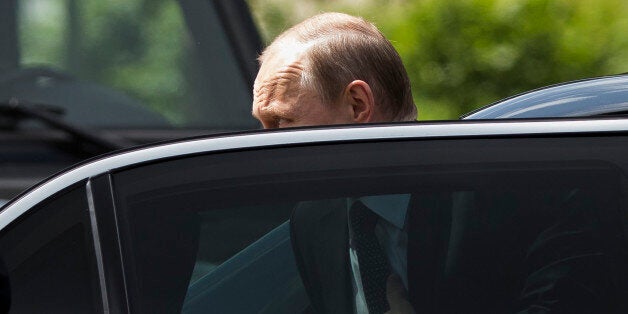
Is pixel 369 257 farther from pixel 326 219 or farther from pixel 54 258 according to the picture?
pixel 54 258

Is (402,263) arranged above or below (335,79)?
below

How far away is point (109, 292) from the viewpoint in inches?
75.4

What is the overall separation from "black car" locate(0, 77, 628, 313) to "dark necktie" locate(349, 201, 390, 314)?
0.02 metres

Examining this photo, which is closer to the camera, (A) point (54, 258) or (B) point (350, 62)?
(A) point (54, 258)

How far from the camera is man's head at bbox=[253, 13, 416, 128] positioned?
2.29 m

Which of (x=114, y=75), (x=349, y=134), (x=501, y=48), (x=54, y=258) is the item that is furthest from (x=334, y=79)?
(x=501, y=48)

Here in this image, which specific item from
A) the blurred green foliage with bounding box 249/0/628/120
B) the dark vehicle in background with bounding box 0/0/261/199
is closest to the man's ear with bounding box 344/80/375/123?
the dark vehicle in background with bounding box 0/0/261/199

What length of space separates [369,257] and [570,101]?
851mm

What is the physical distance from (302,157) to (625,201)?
0.50 m

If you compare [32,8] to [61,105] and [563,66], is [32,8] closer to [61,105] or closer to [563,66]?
[61,105]

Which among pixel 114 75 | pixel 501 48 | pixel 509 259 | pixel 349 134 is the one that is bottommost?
pixel 509 259

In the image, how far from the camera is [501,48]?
8.73 m

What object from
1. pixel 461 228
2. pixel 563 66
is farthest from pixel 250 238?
pixel 563 66

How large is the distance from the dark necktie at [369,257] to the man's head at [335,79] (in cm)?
39
